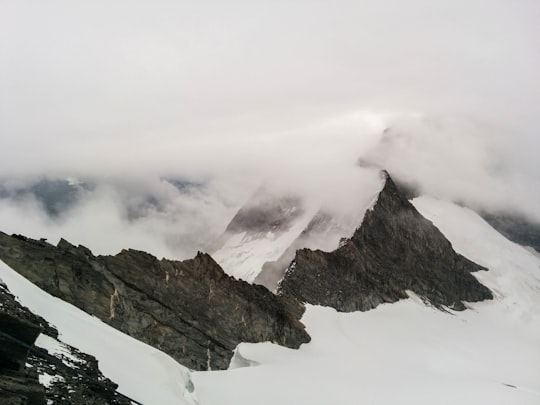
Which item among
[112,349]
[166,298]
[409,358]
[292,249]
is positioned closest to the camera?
[112,349]

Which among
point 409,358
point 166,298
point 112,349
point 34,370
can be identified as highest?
point 166,298

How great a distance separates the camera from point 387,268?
101 meters

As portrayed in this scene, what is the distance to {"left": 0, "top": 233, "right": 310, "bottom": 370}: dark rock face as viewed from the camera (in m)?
43.5

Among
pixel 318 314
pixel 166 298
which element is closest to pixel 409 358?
pixel 318 314

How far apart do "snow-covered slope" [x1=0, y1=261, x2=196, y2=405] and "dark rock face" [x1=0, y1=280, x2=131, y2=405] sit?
2037mm

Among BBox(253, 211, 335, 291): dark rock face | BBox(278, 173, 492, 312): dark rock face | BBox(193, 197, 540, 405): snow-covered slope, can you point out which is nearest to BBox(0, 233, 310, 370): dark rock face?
BBox(193, 197, 540, 405): snow-covered slope

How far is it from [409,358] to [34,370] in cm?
5586

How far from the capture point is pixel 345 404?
46.8m

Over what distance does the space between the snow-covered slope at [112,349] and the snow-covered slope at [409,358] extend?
3.68m

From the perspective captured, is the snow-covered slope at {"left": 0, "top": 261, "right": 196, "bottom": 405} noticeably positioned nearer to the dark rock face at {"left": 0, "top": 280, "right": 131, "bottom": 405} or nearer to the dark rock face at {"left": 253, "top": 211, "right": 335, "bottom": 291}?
the dark rock face at {"left": 0, "top": 280, "right": 131, "bottom": 405}

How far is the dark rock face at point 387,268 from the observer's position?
87312mm

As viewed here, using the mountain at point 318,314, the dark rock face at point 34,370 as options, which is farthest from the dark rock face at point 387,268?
the dark rock face at point 34,370

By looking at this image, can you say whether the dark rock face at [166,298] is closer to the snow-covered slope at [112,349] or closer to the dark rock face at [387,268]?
the snow-covered slope at [112,349]

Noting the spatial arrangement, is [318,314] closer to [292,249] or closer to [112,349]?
[292,249]
